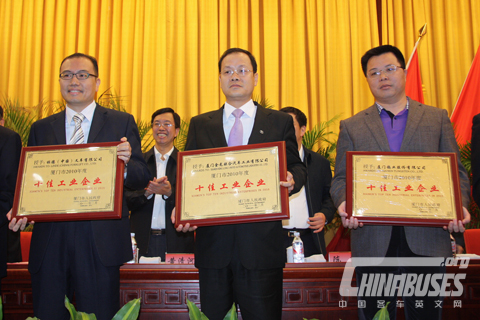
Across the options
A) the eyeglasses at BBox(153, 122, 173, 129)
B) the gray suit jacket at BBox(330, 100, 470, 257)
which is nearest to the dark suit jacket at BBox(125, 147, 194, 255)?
the eyeglasses at BBox(153, 122, 173, 129)

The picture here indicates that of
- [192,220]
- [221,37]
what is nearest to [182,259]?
[192,220]

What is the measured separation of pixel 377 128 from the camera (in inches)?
78.5

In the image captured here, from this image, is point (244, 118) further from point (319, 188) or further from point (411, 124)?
point (319, 188)

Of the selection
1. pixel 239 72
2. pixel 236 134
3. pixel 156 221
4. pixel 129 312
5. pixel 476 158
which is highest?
pixel 239 72

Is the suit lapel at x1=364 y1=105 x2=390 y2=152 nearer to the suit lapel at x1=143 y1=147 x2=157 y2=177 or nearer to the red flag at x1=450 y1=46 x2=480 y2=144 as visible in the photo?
the suit lapel at x1=143 y1=147 x2=157 y2=177

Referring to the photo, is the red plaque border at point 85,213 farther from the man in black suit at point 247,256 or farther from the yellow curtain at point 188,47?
the yellow curtain at point 188,47

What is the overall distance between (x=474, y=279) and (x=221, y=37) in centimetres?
426

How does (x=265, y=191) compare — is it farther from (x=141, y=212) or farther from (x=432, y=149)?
(x=141, y=212)

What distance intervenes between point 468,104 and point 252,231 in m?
4.05

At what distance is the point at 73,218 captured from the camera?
1.71 m

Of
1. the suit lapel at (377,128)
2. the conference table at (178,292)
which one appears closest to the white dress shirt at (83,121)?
the conference table at (178,292)

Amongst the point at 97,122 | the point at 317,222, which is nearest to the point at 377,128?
the point at 317,222

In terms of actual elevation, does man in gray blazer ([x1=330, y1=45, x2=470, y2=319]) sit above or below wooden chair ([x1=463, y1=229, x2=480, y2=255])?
above

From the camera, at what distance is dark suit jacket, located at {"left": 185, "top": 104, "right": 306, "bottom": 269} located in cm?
171
